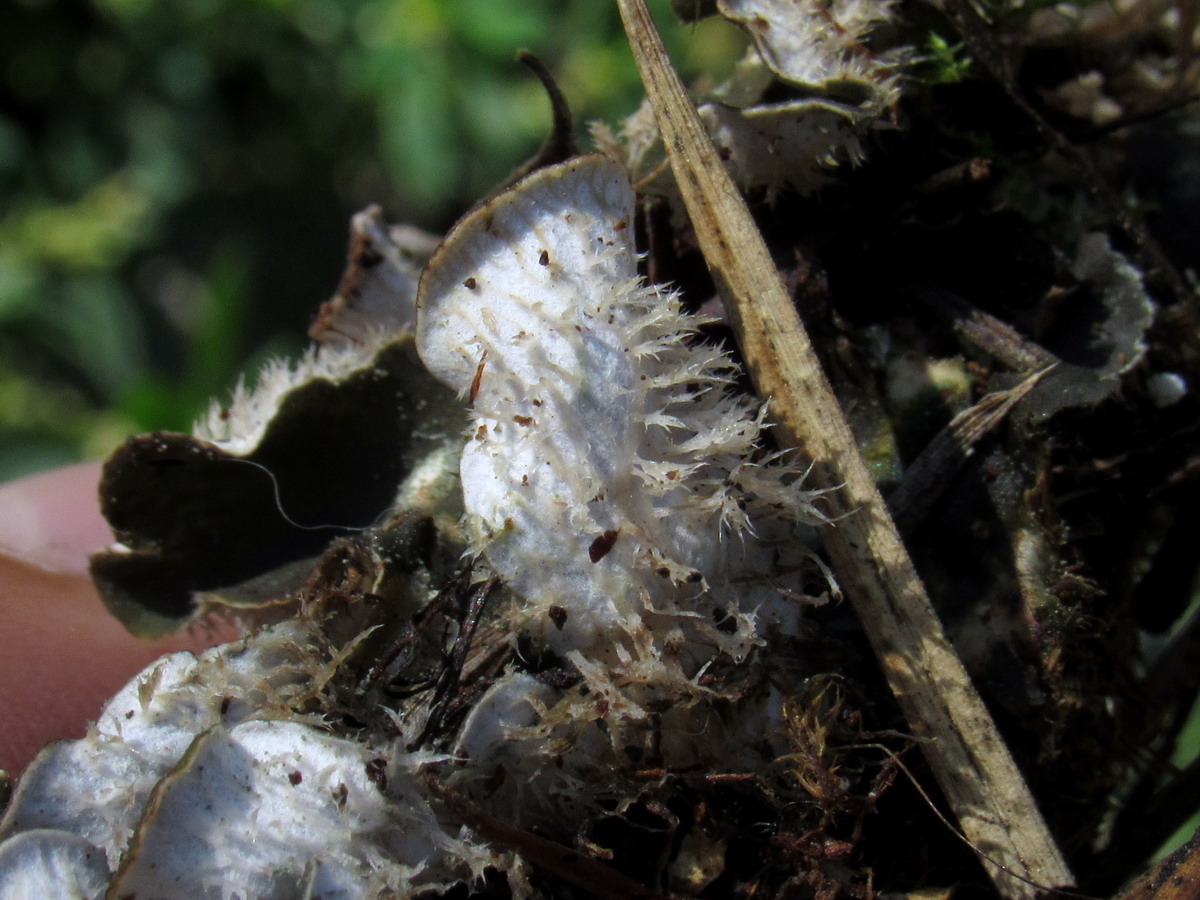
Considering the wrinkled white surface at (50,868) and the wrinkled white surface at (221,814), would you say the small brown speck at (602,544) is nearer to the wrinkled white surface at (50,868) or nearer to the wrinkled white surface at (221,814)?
the wrinkled white surface at (221,814)

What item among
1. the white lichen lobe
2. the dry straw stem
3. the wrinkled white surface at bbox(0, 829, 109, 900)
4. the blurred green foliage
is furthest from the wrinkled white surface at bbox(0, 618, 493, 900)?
the blurred green foliage

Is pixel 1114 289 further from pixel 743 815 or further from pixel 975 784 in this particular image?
pixel 743 815

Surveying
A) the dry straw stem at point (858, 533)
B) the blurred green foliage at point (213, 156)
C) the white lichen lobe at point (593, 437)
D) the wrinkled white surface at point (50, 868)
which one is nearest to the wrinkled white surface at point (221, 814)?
the wrinkled white surface at point (50, 868)

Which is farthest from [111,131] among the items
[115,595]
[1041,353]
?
[1041,353]

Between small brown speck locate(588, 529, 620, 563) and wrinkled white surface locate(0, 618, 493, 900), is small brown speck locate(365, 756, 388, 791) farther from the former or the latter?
small brown speck locate(588, 529, 620, 563)

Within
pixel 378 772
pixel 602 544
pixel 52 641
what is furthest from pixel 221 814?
pixel 52 641
